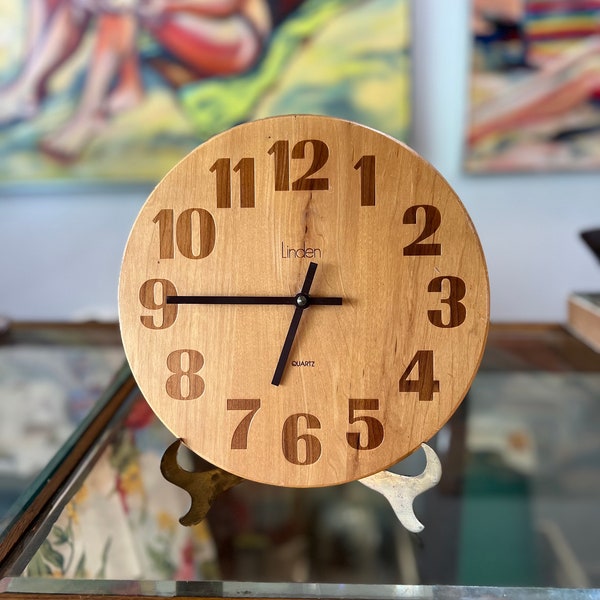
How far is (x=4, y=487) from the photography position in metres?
0.75

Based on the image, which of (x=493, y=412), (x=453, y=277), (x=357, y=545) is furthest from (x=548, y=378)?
(x=453, y=277)

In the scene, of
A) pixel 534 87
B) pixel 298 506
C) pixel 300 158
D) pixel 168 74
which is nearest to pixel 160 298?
pixel 300 158

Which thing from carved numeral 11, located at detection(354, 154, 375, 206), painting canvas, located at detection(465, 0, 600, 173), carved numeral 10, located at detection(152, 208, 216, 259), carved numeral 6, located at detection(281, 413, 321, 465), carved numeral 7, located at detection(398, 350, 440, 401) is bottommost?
carved numeral 6, located at detection(281, 413, 321, 465)

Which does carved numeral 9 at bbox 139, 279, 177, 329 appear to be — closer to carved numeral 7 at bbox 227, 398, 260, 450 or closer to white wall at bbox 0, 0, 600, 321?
carved numeral 7 at bbox 227, 398, 260, 450

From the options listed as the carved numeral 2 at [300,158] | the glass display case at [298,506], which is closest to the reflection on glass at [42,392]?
the glass display case at [298,506]

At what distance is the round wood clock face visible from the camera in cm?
52

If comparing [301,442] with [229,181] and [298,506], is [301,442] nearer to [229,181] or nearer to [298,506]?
[229,181]

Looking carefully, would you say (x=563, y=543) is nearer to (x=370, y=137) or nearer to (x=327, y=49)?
(x=370, y=137)

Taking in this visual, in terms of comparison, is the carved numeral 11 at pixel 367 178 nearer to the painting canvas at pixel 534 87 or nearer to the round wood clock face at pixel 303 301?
the round wood clock face at pixel 303 301

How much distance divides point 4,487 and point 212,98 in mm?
818

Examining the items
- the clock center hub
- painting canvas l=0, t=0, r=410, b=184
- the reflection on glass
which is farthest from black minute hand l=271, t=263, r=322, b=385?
painting canvas l=0, t=0, r=410, b=184

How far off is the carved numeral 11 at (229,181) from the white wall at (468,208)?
75 cm

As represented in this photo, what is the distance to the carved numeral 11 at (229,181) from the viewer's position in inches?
20.6

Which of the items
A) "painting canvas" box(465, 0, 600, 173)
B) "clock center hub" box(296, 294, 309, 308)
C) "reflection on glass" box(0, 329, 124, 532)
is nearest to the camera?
"clock center hub" box(296, 294, 309, 308)
